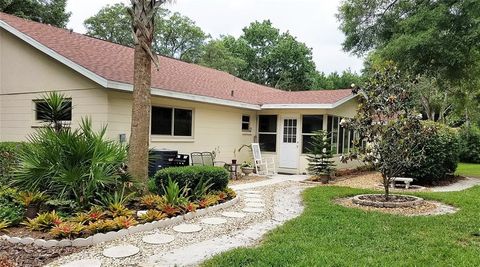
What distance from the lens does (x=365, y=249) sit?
15.1 ft

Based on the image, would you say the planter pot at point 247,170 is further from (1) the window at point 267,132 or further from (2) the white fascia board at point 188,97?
(2) the white fascia board at point 188,97

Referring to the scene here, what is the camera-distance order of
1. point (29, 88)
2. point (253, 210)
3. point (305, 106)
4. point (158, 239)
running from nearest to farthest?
1. point (158, 239)
2. point (253, 210)
3. point (29, 88)
4. point (305, 106)

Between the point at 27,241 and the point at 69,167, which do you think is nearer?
the point at 27,241

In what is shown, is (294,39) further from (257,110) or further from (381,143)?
(381,143)

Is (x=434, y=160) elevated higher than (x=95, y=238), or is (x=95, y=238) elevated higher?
(x=434, y=160)

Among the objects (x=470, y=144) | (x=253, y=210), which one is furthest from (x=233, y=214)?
(x=470, y=144)

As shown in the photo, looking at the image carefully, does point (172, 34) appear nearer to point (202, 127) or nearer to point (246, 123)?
point (246, 123)

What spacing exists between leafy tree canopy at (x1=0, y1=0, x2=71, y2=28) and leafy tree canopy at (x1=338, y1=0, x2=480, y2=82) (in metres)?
17.2

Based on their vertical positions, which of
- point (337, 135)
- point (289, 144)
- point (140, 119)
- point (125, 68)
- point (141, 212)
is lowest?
point (141, 212)

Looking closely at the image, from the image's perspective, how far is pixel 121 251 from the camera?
4559 millimetres

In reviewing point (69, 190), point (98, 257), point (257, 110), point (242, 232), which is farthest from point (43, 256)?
point (257, 110)

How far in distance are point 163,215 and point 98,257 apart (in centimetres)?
164

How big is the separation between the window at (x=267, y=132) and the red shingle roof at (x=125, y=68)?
0.73 metres

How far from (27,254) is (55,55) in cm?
642
